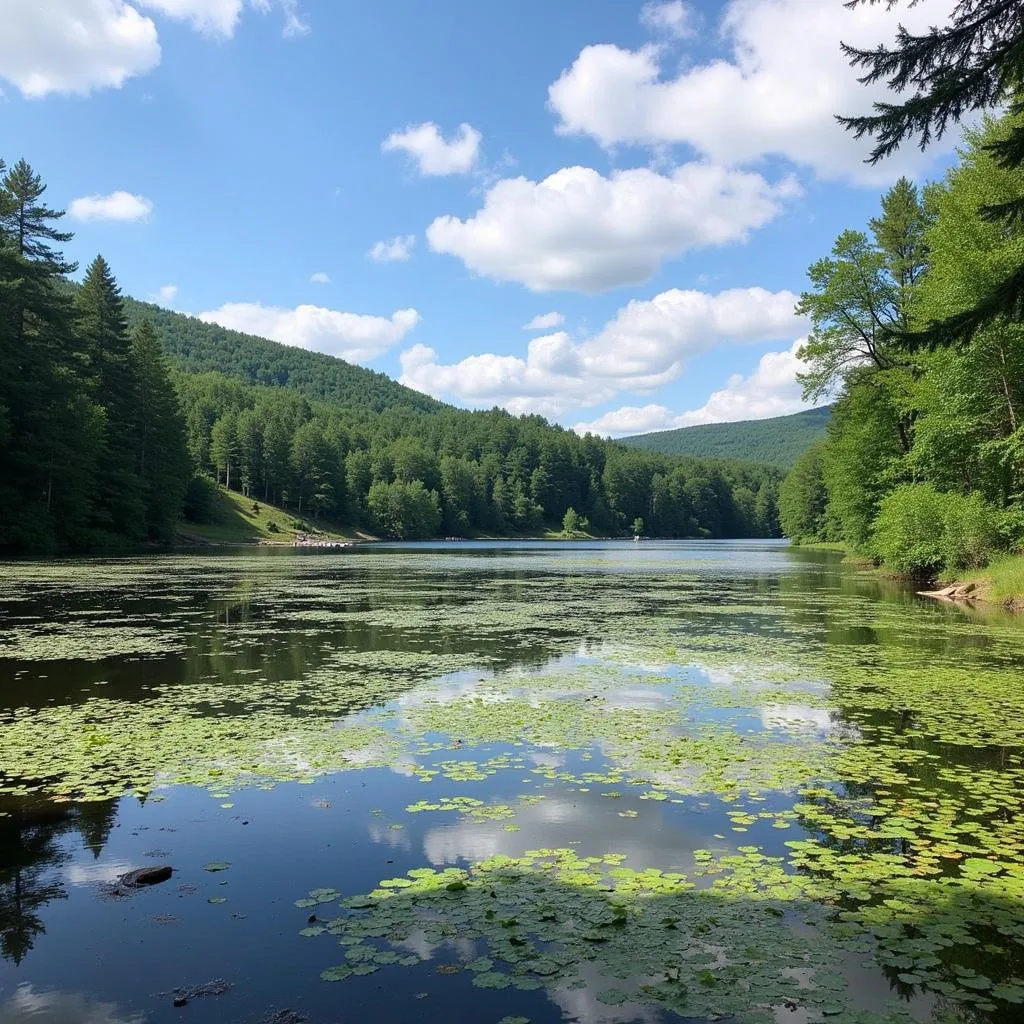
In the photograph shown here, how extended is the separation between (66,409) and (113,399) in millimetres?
15498

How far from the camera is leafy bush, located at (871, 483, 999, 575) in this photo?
2797 centimetres

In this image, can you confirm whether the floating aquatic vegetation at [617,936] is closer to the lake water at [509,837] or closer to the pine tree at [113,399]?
the lake water at [509,837]

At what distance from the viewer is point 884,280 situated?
124ft

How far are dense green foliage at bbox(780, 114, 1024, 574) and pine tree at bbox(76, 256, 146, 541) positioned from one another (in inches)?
2056

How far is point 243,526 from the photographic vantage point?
324 feet

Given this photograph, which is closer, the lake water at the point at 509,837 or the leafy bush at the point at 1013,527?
the lake water at the point at 509,837

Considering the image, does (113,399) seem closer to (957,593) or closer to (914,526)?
(914,526)

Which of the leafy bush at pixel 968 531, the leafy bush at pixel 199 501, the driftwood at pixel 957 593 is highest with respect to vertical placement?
the leafy bush at pixel 199 501

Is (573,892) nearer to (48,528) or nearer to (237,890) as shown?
(237,890)

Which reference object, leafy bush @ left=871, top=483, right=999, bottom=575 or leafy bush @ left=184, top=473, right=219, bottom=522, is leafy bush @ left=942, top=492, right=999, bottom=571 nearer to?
leafy bush @ left=871, top=483, right=999, bottom=575

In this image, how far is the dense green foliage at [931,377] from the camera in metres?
25.7

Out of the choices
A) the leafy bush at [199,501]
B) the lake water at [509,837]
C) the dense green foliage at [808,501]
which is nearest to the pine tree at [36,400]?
the leafy bush at [199,501]

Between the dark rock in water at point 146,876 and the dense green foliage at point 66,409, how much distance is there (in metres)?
47.5

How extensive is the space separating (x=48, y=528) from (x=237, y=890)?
178 feet
